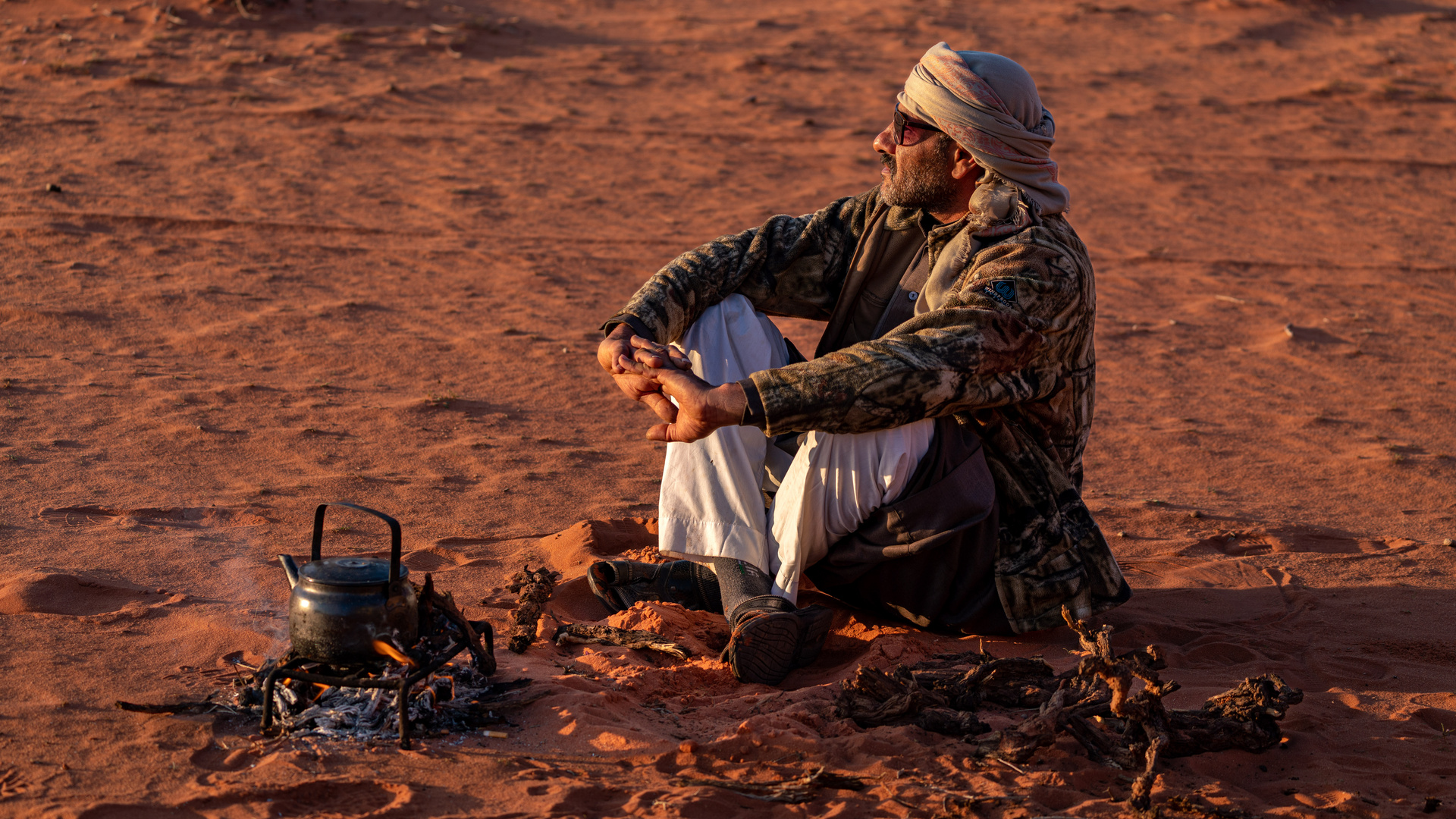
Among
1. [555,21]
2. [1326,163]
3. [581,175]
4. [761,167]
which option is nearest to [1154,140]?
[1326,163]

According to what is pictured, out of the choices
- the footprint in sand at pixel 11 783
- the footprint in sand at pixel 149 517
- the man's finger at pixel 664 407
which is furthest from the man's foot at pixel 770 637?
the footprint in sand at pixel 149 517

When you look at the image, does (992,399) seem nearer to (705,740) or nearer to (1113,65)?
(705,740)

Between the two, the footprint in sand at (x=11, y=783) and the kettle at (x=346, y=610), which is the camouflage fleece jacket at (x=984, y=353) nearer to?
the kettle at (x=346, y=610)

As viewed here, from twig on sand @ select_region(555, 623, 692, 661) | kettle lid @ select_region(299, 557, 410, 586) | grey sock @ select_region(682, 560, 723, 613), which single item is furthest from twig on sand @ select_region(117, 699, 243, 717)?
grey sock @ select_region(682, 560, 723, 613)

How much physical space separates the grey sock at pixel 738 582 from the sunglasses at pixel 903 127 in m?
1.22

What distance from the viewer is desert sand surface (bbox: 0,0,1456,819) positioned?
8.52ft

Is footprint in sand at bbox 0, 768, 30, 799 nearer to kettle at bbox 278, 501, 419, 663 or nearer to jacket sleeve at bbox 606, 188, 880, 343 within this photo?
kettle at bbox 278, 501, 419, 663

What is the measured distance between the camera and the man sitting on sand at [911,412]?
9.70 ft

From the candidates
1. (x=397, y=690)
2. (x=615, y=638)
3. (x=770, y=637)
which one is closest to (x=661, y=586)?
(x=615, y=638)

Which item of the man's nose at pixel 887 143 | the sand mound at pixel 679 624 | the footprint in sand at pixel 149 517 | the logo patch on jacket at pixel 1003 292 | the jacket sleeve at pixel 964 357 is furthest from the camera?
the footprint in sand at pixel 149 517

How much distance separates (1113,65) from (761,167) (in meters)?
5.16

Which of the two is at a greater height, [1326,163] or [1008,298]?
[1008,298]

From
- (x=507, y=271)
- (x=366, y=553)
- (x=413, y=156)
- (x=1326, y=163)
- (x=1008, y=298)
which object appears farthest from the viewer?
(x=1326, y=163)

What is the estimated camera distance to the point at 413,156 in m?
9.15
